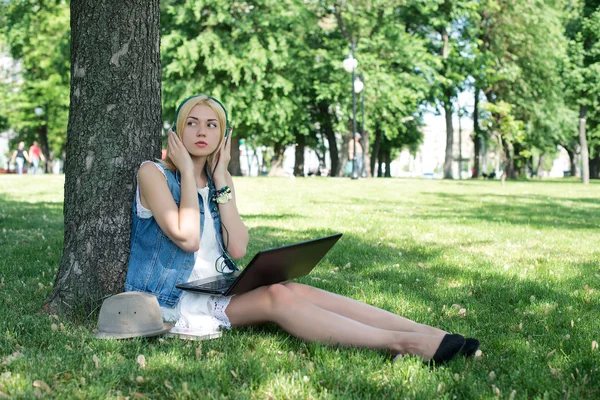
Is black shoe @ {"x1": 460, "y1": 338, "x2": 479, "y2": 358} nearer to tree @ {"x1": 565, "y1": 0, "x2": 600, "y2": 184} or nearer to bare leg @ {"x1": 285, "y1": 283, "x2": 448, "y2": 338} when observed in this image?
bare leg @ {"x1": 285, "y1": 283, "x2": 448, "y2": 338}

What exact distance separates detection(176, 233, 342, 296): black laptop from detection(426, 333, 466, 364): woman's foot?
929 mm

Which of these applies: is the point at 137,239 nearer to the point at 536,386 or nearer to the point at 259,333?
the point at 259,333

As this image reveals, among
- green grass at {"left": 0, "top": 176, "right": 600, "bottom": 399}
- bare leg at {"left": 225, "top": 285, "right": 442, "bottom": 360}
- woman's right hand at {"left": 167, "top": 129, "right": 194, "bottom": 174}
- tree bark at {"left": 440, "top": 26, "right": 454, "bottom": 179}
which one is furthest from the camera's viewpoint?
tree bark at {"left": 440, "top": 26, "right": 454, "bottom": 179}

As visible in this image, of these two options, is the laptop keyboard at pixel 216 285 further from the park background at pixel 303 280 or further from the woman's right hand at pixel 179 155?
the woman's right hand at pixel 179 155

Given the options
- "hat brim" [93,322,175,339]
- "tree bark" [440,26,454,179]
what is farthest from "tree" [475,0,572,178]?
"hat brim" [93,322,175,339]

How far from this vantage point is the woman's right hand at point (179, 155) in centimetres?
433

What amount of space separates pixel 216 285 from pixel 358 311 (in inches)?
37.1

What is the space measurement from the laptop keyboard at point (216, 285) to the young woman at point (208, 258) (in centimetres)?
9

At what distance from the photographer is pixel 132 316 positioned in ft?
13.0

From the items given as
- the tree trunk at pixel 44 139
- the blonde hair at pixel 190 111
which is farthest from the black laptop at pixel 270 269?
the tree trunk at pixel 44 139

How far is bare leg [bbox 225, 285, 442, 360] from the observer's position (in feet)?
12.4

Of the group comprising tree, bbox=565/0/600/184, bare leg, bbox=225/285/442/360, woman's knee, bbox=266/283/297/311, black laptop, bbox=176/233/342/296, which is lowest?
bare leg, bbox=225/285/442/360

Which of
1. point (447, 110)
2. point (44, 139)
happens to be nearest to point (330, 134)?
point (447, 110)

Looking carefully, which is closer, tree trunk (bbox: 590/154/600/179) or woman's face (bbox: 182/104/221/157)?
woman's face (bbox: 182/104/221/157)
